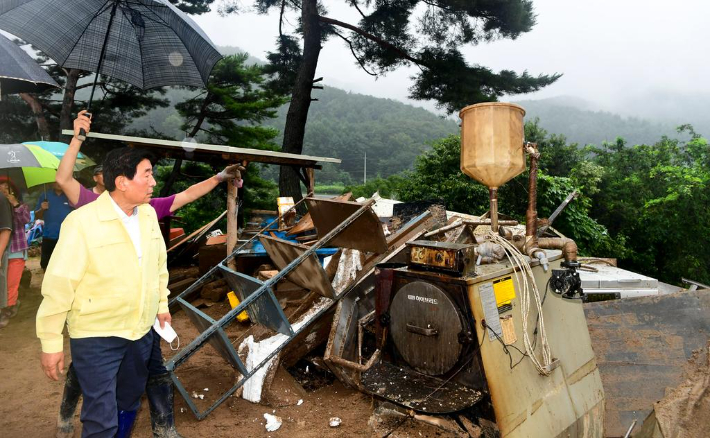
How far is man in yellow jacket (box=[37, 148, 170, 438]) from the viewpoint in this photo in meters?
2.21

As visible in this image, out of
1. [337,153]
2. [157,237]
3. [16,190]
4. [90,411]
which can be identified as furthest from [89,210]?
[337,153]

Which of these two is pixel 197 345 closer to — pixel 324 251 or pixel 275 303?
pixel 275 303

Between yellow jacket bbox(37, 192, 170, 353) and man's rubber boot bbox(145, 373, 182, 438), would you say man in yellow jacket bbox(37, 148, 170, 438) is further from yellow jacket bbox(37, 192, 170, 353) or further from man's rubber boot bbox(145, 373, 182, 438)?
man's rubber boot bbox(145, 373, 182, 438)

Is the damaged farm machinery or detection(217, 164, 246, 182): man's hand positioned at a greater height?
detection(217, 164, 246, 182): man's hand

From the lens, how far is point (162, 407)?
2.99 metres

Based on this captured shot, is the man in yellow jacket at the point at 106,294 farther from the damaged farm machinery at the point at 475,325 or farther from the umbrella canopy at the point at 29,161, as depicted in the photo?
the umbrella canopy at the point at 29,161

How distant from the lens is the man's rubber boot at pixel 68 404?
2758mm

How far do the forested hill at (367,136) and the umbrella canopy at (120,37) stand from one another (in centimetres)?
4711

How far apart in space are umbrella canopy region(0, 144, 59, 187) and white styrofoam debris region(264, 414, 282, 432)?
435 cm

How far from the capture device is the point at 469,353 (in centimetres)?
283

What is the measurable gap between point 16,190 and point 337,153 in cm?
5732

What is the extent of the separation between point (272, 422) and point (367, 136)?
69.2 metres

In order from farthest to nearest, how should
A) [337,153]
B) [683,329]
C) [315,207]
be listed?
[337,153] < [315,207] < [683,329]

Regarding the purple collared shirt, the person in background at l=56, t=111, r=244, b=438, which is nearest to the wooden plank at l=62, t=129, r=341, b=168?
the purple collared shirt
